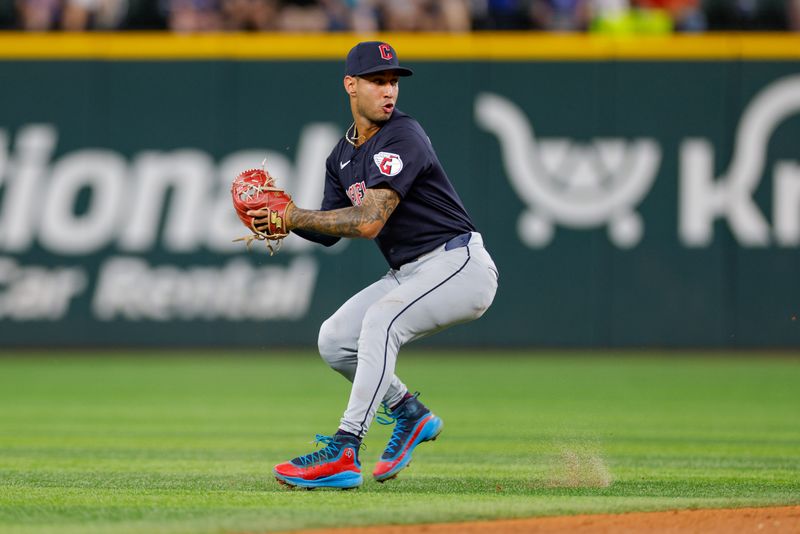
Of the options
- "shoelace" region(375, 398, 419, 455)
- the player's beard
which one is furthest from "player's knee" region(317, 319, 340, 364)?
the player's beard

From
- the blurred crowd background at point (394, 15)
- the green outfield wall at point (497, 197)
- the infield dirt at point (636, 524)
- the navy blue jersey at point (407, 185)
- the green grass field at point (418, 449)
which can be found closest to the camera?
the infield dirt at point (636, 524)

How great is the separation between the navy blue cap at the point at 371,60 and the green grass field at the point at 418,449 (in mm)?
1879

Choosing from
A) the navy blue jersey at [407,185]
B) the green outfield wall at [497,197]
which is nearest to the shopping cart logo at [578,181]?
the green outfield wall at [497,197]

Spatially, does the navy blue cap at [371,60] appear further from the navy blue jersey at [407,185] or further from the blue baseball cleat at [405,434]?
the blue baseball cleat at [405,434]

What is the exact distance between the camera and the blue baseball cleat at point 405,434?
6.00 m

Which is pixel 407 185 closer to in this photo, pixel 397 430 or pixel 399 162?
pixel 399 162

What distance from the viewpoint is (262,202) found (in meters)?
5.91

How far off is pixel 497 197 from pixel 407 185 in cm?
964

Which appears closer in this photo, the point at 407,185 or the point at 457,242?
the point at 407,185

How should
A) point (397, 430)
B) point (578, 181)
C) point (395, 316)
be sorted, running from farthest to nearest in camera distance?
point (578, 181), point (397, 430), point (395, 316)

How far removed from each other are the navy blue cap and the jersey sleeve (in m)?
0.30

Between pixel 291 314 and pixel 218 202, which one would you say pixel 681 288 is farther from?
pixel 218 202

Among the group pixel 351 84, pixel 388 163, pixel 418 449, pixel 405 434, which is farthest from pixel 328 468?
pixel 418 449

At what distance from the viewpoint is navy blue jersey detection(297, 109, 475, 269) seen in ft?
19.1
